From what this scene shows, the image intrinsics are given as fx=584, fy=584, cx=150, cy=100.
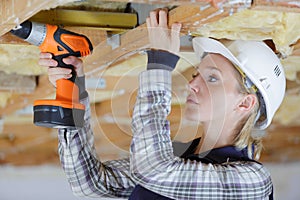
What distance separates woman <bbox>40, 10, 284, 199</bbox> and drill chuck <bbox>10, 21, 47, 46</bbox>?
0.18 ft

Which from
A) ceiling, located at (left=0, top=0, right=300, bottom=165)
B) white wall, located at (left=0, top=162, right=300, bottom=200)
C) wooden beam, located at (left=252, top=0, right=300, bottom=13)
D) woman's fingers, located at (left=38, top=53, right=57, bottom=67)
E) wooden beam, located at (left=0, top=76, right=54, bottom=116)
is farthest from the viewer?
white wall, located at (left=0, top=162, right=300, bottom=200)

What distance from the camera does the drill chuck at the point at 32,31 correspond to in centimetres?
152

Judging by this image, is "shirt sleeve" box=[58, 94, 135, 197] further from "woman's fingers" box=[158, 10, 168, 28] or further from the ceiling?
"woman's fingers" box=[158, 10, 168, 28]

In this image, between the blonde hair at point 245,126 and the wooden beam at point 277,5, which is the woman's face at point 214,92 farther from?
the wooden beam at point 277,5

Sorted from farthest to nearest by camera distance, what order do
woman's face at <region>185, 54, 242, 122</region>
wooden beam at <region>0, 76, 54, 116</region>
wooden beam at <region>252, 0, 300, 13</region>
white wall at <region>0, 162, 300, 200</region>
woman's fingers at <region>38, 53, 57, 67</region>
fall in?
1. white wall at <region>0, 162, 300, 200</region>
2. wooden beam at <region>0, 76, 54, 116</region>
3. woman's face at <region>185, 54, 242, 122</region>
4. woman's fingers at <region>38, 53, 57, 67</region>
5. wooden beam at <region>252, 0, 300, 13</region>

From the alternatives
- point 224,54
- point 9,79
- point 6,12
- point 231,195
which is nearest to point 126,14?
point 224,54

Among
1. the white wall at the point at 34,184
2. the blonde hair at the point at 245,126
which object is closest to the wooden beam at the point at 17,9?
the blonde hair at the point at 245,126

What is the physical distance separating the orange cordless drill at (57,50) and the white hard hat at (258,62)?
0.38 meters

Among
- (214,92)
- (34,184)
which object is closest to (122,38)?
(214,92)

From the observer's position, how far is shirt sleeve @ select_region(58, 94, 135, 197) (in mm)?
1788

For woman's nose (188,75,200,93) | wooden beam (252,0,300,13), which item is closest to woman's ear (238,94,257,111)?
woman's nose (188,75,200,93)

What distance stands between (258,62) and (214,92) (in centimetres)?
16

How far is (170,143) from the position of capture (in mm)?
1608

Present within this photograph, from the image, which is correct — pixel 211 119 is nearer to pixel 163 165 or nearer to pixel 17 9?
pixel 163 165
